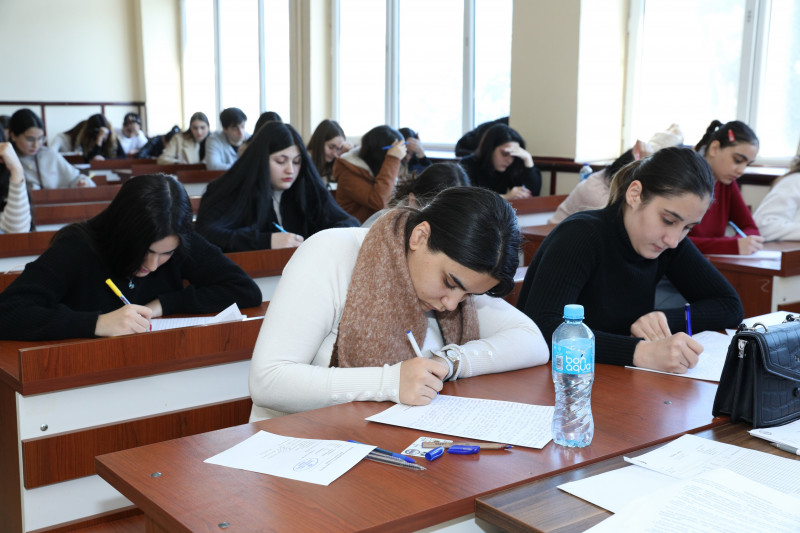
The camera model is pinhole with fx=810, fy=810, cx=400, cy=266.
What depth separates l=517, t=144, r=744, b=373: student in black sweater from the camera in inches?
78.5

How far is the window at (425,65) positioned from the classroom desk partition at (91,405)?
490 centimetres

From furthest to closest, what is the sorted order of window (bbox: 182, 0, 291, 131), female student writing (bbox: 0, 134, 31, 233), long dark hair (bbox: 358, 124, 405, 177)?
window (bbox: 182, 0, 291, 131) → long dark hair (bbox: 358, 124, 405, 177) → female student writing (bbox: 0, 134, 31, 233)

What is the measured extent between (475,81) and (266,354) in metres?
5.53

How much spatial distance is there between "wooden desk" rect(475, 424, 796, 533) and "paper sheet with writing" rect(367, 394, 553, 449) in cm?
12

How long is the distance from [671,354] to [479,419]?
0.56 metres

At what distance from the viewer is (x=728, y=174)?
3531 millimetres

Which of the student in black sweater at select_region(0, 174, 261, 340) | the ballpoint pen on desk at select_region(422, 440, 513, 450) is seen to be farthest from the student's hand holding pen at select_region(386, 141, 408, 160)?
the ballpoint pen on desk at select_region(422, 440, 513, 450)

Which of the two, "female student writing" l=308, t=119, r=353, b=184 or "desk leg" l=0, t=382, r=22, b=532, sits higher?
"female student writing" l=308, t=119, r=353, b=184

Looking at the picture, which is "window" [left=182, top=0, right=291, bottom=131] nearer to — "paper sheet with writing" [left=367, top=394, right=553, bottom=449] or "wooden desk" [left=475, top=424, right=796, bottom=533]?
"paper sheet with writing" [left=367, top=394, right=553, bottom=449]

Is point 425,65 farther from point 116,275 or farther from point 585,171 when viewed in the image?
point 116,275

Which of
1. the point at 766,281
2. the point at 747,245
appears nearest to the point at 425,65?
the point at 747,245

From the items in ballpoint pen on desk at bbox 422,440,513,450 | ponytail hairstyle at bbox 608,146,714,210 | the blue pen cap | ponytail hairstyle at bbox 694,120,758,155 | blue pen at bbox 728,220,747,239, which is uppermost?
ponytail hairstyle at bbox 694,120,758,155

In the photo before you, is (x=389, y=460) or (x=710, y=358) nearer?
(x=389, y=460)

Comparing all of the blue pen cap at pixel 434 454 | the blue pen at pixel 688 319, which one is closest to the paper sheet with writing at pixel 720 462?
the blue pen cap at pixel 434 454
